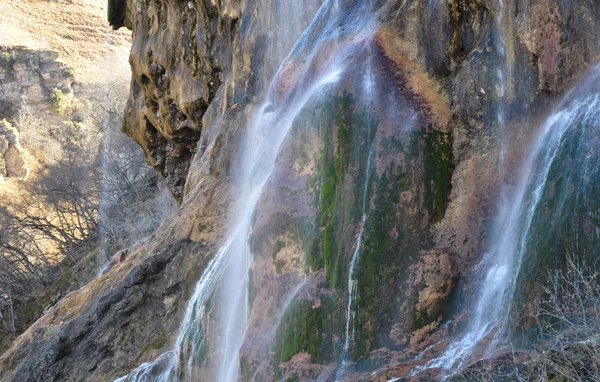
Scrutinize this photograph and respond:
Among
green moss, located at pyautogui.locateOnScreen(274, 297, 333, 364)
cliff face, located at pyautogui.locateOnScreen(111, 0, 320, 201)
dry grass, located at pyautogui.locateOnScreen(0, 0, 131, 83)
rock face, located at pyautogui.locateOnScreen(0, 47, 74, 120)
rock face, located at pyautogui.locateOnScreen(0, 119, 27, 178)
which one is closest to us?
green moss, located at pyautogui.locateOnScreen(274, 297, 333, 364)

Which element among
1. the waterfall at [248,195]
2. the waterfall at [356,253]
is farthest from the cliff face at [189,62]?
the waterfall at [356,253]

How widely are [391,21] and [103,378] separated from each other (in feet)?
24.5

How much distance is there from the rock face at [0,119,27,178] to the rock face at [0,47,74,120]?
294 cm

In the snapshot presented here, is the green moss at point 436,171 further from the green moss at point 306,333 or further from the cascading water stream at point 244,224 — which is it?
the green moss at point 306,333

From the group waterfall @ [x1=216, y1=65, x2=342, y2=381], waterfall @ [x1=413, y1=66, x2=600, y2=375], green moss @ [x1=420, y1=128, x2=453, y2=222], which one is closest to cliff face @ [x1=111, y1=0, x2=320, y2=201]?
waterfall @ [x1=216, y1=65, x2=342, y2=381]

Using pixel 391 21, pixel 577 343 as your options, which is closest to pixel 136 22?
pixel 391 21

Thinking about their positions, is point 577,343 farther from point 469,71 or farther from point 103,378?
point 103,378

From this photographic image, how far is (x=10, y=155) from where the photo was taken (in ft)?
125

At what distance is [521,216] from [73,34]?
48347 millimetres

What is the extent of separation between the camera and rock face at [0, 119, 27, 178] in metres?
37.8

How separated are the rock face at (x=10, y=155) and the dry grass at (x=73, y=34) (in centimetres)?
747

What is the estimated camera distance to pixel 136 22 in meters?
20.4

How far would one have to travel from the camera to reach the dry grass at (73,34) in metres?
47.1

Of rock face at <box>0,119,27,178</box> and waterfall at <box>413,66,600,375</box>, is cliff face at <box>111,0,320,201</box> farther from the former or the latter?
rock face at <box>0,119,27,178</box>
